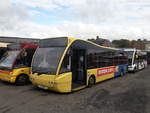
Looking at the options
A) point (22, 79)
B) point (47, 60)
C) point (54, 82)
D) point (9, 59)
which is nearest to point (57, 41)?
point (47, 60)

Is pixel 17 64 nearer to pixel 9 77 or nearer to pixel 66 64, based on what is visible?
pixel 9 77

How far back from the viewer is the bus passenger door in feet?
27.9

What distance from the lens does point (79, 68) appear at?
877cm

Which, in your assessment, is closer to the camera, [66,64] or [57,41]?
[66,64]

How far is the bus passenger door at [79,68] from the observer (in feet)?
27.9

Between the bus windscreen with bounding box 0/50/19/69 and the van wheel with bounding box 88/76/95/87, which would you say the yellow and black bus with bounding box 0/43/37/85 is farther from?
the van wheel with bounding box 88/76/95/87

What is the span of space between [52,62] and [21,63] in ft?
10.2

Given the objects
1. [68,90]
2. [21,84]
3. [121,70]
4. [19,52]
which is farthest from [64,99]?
[121,70]

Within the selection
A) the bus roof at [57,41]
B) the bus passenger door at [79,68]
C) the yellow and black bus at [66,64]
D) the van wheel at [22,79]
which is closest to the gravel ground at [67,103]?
the yellow and black bus at [66,64]

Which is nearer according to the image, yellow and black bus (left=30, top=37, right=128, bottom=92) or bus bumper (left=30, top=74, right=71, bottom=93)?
bus bumper (left=30, top=74, right=71, bottom=93)

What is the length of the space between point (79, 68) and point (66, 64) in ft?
6.27

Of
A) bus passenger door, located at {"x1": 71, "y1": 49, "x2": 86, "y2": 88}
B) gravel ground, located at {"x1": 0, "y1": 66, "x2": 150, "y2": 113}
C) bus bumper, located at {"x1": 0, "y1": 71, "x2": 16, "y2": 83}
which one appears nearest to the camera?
gravel ground, located at {"x1": 0, "y1": 66, "x2": 150, "y2": 113}

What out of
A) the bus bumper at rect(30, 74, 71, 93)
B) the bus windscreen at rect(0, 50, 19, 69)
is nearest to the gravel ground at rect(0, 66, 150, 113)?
the bus bumper at rect(30, 74, 71, 93)

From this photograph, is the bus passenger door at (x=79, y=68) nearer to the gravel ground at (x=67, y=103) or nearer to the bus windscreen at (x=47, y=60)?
the gravel ground at (x=67, y=103)
